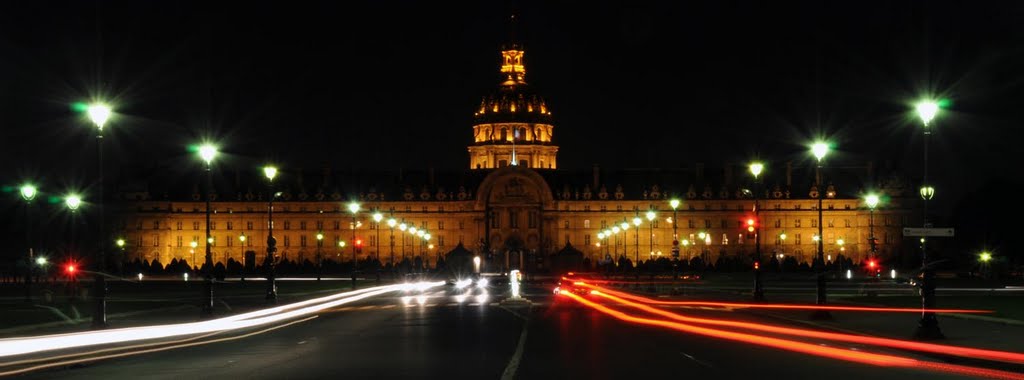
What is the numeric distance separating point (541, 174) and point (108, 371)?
170 meters

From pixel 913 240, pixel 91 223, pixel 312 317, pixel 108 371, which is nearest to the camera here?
pixel 108 371

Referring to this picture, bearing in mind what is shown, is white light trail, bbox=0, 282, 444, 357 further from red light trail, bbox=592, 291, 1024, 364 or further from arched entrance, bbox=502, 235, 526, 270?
arched entrance, bbox=502, 235, 526, 270

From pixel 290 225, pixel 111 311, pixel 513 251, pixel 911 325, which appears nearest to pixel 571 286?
pixel 111 311

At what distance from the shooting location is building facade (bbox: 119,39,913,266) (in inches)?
7372

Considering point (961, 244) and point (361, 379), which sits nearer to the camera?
point (361, 379)

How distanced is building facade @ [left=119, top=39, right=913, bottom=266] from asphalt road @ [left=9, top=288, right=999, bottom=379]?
14646 cm

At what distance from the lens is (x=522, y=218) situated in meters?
188

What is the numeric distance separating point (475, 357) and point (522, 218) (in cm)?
16077

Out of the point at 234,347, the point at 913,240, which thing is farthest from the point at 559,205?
the point at 234,347

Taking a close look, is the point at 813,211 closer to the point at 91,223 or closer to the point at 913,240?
the point at 913,240

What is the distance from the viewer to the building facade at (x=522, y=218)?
7372 inches

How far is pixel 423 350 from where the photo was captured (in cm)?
2889

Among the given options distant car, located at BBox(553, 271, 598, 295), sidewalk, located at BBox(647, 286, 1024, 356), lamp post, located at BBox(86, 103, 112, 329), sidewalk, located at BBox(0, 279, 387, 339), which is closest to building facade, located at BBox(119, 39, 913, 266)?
distant car, located at BBox(553, 271, 598, 295)

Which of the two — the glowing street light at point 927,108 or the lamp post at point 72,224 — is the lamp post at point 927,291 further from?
the lamp post at point 72,224
